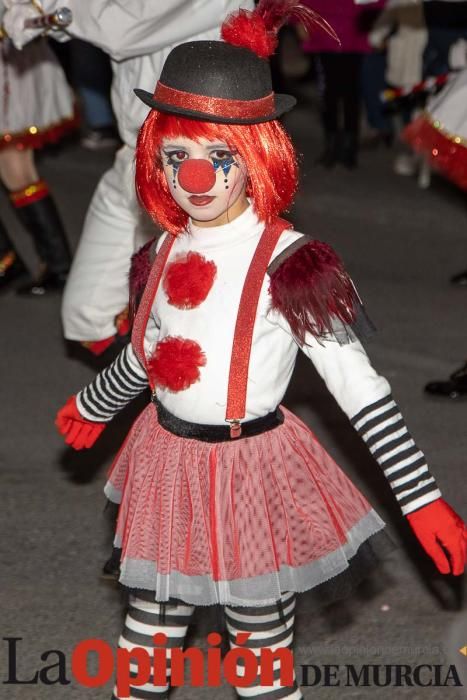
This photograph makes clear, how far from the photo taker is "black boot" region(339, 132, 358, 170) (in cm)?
1009

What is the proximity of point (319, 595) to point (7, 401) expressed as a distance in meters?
3.01

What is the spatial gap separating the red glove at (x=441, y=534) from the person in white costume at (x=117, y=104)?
7.17 ft

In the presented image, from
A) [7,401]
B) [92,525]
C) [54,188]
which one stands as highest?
[92,525]

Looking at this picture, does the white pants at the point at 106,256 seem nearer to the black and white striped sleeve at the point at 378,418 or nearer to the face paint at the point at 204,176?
the face paint at the point at 204,176

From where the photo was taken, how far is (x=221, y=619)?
3164 millimetres

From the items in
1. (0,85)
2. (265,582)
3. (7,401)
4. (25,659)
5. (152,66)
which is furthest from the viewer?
(0,85)

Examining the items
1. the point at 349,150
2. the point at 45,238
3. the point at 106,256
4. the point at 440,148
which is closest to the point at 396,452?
the point at 106,256

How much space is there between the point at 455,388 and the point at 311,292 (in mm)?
2991

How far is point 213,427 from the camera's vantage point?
3.10m

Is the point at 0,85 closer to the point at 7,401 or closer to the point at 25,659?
the point at 7,401

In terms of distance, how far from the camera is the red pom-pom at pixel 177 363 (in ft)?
10.0

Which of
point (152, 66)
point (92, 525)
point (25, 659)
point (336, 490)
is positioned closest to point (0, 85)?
point (152, 66)

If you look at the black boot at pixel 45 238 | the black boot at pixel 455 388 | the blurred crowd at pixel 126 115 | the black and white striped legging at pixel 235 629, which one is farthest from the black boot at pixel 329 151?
the black and white striped legging at pixel 235 629

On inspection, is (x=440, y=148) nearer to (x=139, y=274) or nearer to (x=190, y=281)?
(x=139, y=274)
